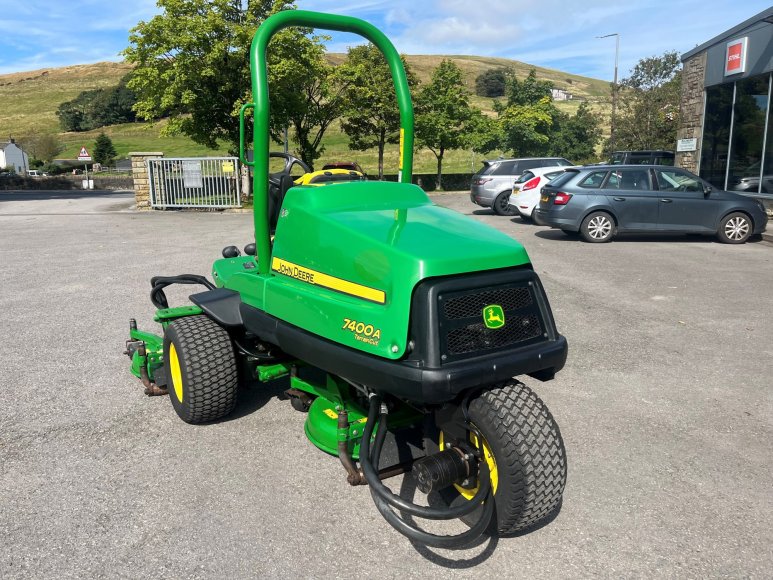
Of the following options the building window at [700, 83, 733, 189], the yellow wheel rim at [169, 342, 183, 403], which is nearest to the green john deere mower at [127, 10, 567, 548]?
the yellow wheel rim at [169, 342, 183, 403]

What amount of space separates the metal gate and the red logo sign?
586 inches

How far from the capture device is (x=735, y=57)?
54.7 ft

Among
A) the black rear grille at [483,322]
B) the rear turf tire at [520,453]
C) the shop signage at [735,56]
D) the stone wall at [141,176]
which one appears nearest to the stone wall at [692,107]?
the shop signage at [735,56]

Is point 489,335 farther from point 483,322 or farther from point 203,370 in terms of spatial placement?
point 203,370

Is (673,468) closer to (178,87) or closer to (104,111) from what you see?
(178,87)

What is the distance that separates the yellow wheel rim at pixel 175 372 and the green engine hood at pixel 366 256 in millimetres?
1057

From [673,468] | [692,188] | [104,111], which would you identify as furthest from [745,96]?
[104,111]

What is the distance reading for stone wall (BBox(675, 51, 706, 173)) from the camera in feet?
61.8

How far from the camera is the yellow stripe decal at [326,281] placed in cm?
280

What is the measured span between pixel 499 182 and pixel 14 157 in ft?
245

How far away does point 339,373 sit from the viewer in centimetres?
296

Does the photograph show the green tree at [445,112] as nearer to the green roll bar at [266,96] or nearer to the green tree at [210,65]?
the green tree at [210,65]

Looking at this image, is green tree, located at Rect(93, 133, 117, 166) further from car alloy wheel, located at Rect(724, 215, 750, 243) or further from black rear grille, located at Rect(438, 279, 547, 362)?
black rear grille, located at Rect(438, 279, 547, 362)

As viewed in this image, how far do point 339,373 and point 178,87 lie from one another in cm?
2216
